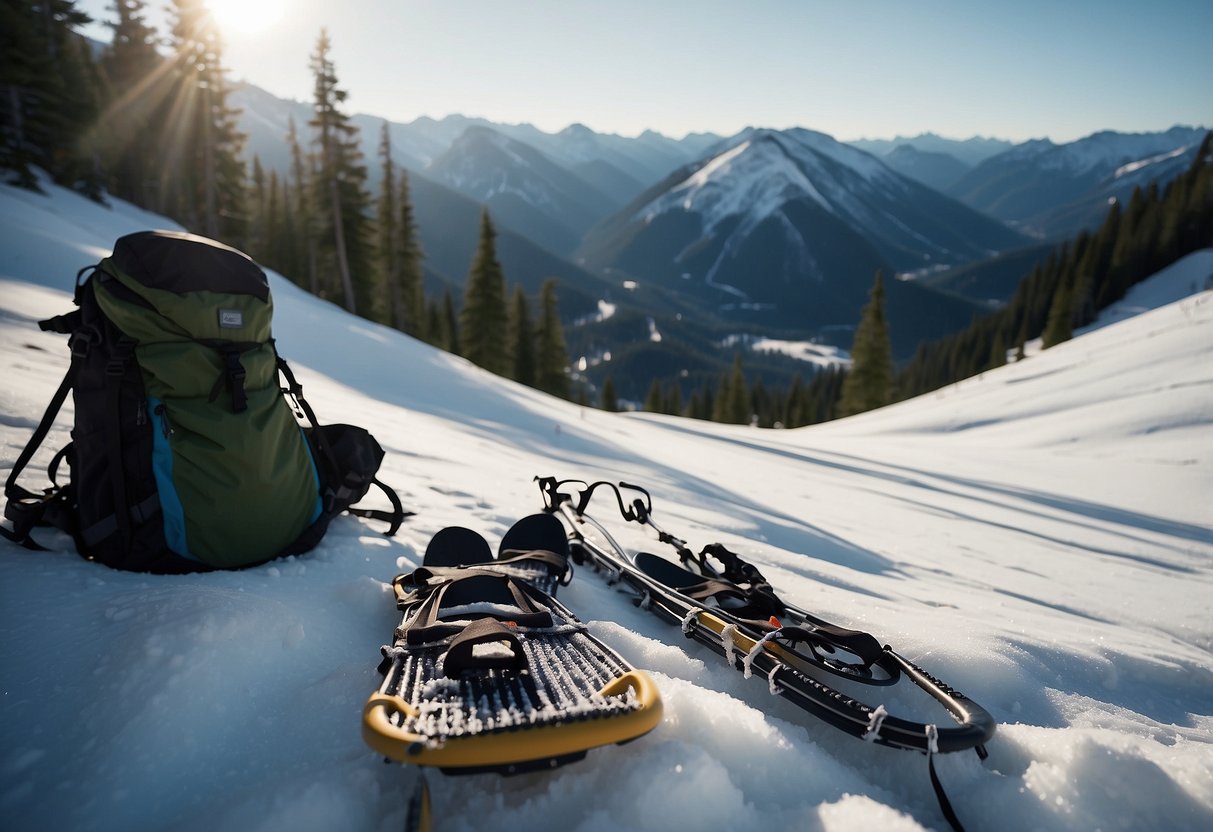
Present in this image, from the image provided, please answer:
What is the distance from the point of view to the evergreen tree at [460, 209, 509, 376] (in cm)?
3225

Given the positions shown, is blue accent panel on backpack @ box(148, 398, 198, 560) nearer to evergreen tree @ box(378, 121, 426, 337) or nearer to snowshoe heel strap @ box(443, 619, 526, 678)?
snowshoe heel strap @ box(443, 619, 526, 678)

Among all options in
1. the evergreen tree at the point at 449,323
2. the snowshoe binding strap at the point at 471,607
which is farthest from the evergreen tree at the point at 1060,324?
the snowshoe binding strap at the point at 471,607

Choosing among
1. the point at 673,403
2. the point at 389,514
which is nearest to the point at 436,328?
the point at 673,403

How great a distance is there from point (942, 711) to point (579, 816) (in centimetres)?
136

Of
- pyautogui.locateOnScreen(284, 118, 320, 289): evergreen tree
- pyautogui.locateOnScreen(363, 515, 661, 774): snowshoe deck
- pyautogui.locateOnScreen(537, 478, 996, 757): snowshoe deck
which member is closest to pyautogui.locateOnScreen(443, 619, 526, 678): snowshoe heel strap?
pyautogui.locateOnScreen(363, 515, 661, 774): snowshoe deck

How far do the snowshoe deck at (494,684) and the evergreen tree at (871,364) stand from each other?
36.2 m

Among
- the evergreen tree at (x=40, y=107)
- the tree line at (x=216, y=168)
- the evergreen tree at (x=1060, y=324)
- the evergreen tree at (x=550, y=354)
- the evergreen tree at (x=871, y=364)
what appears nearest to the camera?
the evergreen tree at (x=40, y=107)

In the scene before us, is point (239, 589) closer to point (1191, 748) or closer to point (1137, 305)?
point (1191, 748)

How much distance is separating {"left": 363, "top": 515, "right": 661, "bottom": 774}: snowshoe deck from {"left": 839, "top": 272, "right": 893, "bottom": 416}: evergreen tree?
119 ft

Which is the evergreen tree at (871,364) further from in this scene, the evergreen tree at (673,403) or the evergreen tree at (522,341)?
the evergreen tree at (522,341)

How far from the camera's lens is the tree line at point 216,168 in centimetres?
2269

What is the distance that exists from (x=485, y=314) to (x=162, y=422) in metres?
31.3

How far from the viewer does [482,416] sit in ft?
32.4

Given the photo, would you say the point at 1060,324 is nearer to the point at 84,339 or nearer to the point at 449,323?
the point at 449,323
